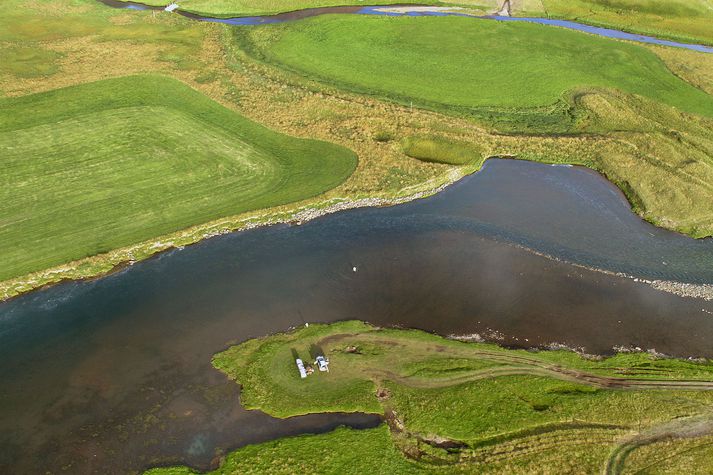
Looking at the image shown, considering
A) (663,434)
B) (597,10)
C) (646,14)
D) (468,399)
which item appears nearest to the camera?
(663,434)

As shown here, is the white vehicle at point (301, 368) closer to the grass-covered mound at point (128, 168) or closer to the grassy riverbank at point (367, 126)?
the grassy riverbank at point (367, 126)

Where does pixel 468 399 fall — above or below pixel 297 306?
below

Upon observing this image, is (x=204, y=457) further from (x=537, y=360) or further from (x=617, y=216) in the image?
(x=617, y=216)

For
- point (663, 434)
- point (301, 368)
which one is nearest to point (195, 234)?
point (301, 368)

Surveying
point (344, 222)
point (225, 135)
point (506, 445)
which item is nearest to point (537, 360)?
point (506, 445)

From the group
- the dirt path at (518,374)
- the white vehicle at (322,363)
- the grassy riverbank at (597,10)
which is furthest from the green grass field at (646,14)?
the white vehicle at (322,363)

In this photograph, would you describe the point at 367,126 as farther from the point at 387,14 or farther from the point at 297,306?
the point at 387,14

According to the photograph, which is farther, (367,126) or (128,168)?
(367,126)
